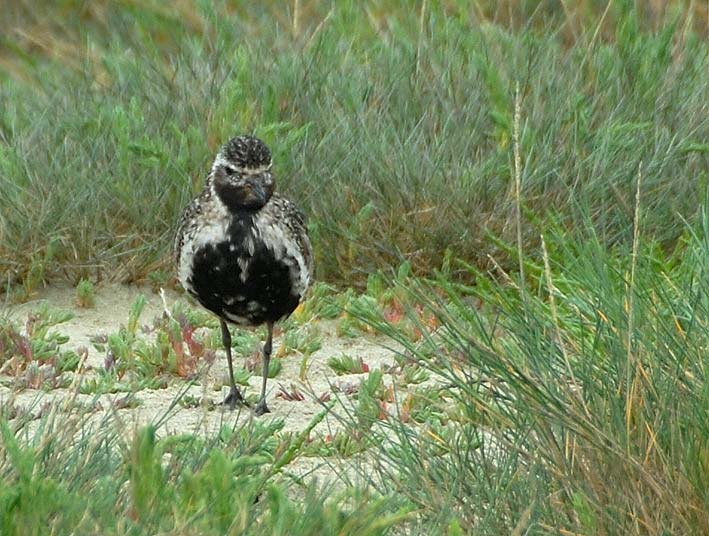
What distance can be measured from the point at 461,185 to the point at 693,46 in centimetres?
216

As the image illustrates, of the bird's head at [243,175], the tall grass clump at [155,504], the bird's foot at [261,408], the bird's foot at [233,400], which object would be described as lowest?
the bird's foot at [233,400]


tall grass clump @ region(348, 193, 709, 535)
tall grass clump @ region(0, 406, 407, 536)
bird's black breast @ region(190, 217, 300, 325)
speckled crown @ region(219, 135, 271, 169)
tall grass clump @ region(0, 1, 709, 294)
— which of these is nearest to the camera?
tall grass clump @ region(0, 406, 407, 536)

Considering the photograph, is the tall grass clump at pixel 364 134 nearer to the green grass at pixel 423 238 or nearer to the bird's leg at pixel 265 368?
the green grass at pixel 423 238

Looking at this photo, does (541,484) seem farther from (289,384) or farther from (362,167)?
(362,167)

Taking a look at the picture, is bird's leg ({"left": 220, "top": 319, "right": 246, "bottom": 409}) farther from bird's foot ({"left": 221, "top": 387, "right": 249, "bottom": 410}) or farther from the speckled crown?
the speckled crown

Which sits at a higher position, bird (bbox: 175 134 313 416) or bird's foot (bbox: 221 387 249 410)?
bird (bbox: 175 134 313 416)

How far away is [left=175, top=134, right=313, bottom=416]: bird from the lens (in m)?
5.77

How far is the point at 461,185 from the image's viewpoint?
7008 millimetres

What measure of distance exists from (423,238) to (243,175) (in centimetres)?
137

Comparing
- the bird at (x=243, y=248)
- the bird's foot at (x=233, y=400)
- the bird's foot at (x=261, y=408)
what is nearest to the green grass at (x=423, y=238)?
the bird's foot at (x=233, y=400)

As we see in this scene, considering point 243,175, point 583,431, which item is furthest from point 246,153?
point 583,431

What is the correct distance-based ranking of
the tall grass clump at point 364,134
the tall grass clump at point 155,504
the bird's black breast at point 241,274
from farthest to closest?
the tall grass clump at point 364,134
the bird's black breast at point 241,274
the tall grass clump at point 155,504

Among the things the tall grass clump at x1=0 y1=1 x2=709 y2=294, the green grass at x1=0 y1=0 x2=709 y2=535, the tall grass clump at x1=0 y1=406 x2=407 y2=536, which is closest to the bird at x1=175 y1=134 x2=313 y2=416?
the green grass at x1=0 y1=0 x2=709 y2=535

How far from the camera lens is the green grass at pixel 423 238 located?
3850 mm
